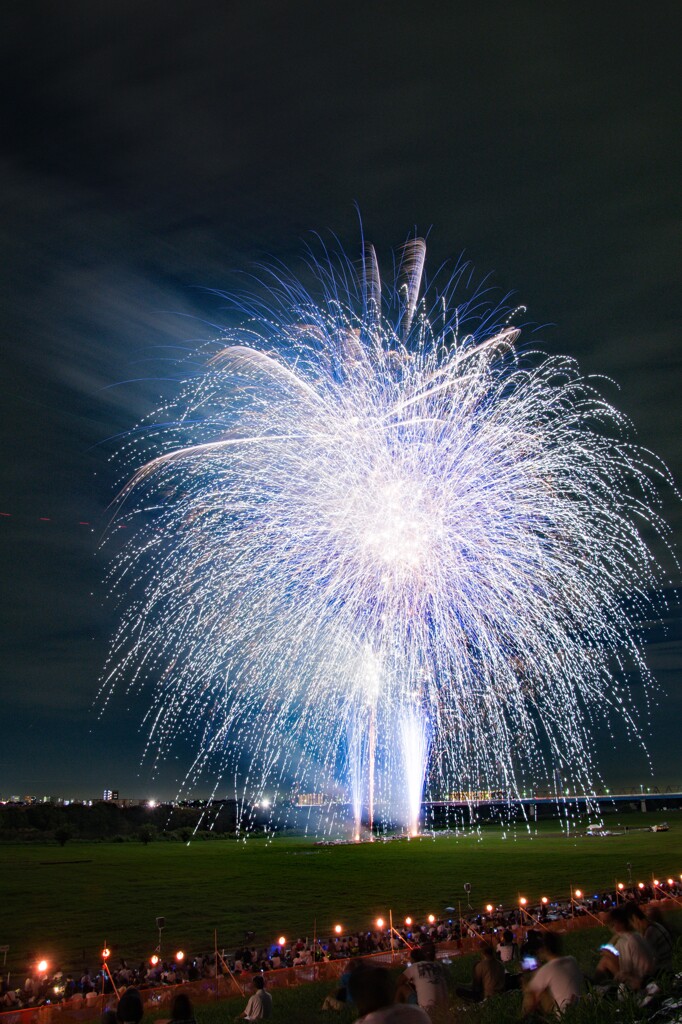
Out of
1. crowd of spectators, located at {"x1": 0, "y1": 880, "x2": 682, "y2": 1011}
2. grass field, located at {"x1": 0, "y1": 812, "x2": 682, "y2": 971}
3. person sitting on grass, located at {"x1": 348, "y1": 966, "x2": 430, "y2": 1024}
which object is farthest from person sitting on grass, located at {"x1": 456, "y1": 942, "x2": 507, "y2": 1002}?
grass field, located at {"x1": 0, "y1": 812, "x2": 682, "y2": 971}

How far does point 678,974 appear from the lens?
6871 millimetres

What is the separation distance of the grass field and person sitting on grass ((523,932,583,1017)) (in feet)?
79.1

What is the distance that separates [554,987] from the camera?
6.30 metres

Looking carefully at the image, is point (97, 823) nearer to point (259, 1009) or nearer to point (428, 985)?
point (259, 1009)

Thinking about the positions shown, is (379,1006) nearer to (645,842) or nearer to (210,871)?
(210,871)

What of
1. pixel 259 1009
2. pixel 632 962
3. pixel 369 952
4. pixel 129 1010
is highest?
pixel 632 962

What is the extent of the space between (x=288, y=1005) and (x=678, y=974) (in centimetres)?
677

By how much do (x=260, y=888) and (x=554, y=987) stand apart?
138 ft

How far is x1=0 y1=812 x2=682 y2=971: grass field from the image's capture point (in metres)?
30.9

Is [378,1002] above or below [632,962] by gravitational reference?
above

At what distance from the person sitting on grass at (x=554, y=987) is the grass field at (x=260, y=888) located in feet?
79.1

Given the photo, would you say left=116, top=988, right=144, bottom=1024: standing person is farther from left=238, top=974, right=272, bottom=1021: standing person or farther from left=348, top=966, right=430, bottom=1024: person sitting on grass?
left=348, top=966, right=430, bottom=1024: person sitting on grass

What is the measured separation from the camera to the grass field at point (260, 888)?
102 feet

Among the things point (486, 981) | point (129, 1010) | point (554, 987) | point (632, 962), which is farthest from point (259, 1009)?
point (554, 987)
